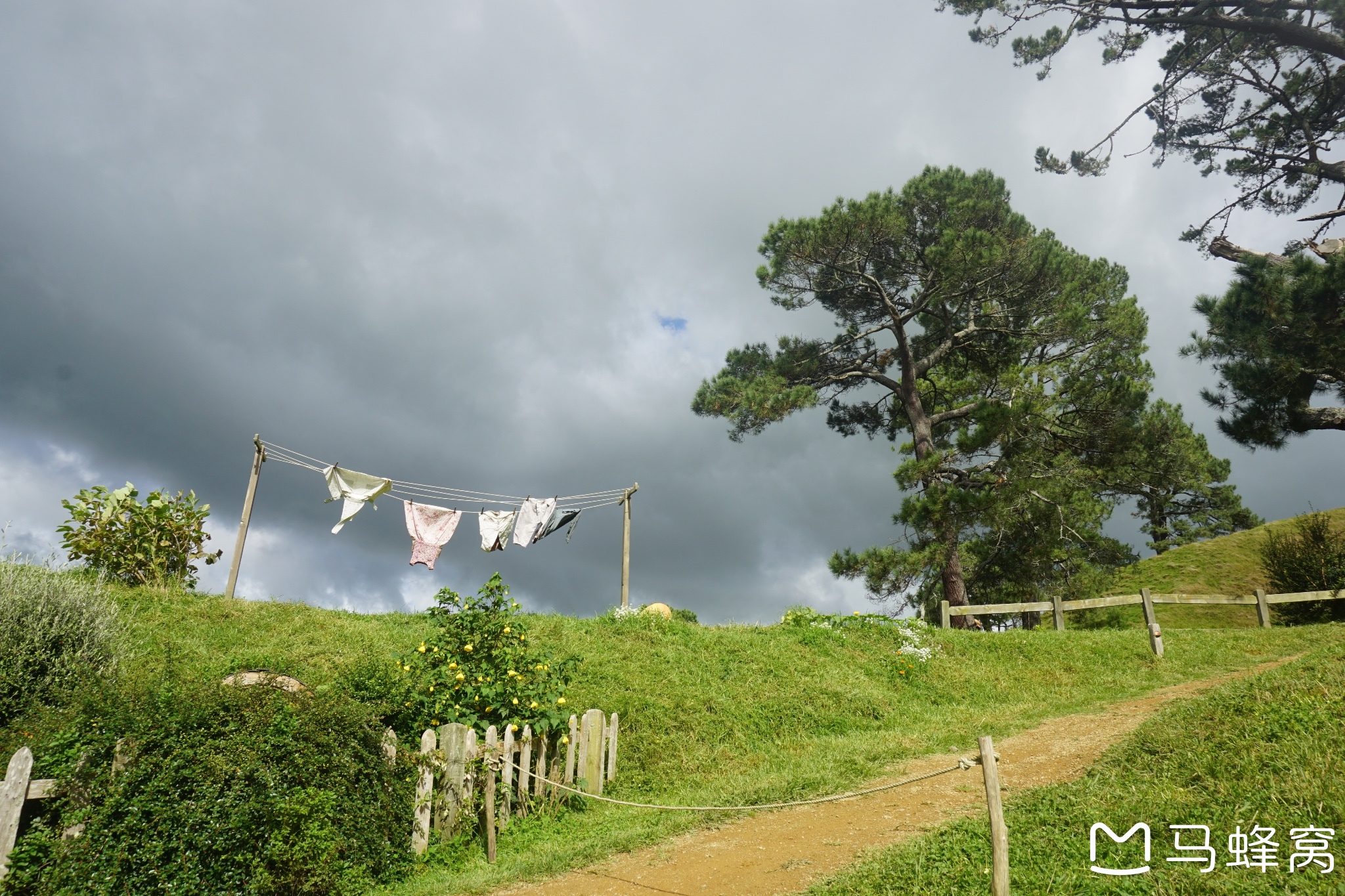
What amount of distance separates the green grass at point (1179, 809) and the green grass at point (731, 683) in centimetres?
231

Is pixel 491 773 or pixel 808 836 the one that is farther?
pixel 491 773

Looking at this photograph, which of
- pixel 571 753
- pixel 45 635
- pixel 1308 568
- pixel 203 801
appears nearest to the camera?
pixel 203 801

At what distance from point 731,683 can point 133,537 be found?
38.5ft

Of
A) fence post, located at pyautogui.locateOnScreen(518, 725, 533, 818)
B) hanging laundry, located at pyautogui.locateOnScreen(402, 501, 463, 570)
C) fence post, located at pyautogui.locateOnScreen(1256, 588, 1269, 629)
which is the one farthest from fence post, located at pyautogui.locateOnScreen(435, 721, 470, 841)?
fence post, located at pyautogui.locateOnScreen(1256, 588, 1269, 629)

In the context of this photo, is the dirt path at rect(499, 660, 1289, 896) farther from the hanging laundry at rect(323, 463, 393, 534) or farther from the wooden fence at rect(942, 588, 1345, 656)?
the hanging laundry at rect(323, 463, 393, 534)

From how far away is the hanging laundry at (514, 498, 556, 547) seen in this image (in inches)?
623

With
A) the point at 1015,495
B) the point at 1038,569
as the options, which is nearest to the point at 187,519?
the point at 1015,495

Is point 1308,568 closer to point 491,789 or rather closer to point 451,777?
point 491,789

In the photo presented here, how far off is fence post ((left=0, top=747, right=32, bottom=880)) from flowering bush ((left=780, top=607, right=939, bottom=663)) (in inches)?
512

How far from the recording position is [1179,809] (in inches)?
212

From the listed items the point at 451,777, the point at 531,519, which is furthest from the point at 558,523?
the point at 451,777

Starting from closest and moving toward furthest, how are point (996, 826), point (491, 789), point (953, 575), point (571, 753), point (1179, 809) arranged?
point (996, 826)
point (1179, 809)
point (491, 789)
point (571, 753)
point (953, 575)

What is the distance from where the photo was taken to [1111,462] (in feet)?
65.2

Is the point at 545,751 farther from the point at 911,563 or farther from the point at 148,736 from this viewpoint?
the point at 911,563
